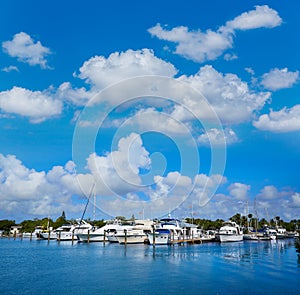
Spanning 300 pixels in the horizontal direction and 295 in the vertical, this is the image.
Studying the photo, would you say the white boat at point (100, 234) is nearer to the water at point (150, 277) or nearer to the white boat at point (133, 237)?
the white boat at point (133, 237)

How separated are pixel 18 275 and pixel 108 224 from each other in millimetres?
71733

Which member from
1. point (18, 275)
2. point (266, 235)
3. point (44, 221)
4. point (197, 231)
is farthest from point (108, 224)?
point (44, 221)

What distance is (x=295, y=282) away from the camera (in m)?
38.4

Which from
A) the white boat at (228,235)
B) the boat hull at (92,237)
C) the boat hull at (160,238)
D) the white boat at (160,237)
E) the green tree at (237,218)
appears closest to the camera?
the boat hull at (160,238)

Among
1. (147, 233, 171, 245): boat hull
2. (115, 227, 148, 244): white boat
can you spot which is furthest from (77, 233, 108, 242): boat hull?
(147, 233, 171, 245): boat hull

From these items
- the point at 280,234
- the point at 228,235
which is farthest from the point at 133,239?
the point at 280,234

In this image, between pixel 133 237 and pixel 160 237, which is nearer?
pixel 160 237

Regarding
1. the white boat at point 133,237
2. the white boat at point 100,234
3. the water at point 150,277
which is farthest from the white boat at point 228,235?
the water at point 150,277

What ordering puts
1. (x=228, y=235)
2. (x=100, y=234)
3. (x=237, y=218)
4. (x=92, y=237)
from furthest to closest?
(x=237, y=218)
(x=228, y=235)
(x=92, y=237)
(x=100, y=234)

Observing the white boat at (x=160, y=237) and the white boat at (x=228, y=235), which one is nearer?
the white boat at (x=160, y=237)

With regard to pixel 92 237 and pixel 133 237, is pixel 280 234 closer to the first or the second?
pixel 133 237

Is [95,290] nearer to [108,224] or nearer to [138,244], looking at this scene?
[138,244]

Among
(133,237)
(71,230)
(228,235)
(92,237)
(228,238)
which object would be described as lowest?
(133,237)

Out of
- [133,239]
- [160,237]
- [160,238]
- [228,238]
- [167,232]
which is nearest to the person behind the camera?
[160,237]
